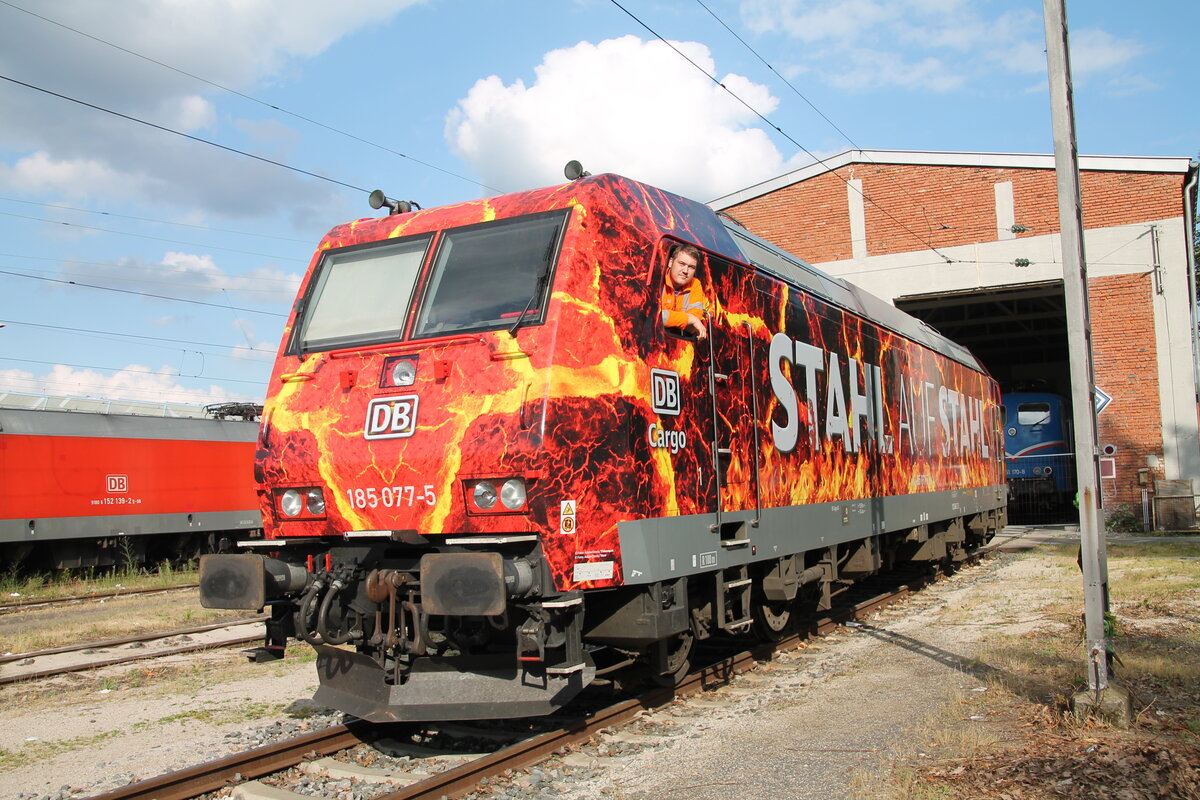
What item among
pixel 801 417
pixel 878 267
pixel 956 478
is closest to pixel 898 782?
pixel 801 417

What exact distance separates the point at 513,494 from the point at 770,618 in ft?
13.1

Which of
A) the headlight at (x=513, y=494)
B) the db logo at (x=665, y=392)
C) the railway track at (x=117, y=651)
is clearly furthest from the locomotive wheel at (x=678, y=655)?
the railway track at (x=117, y=651)

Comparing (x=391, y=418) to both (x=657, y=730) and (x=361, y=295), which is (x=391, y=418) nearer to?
(x=361, y=295)

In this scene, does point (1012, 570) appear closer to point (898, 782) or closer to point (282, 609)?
point (898, 782)

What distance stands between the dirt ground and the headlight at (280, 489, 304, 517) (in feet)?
5.07

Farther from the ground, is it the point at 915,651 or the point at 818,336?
the point at 818,336

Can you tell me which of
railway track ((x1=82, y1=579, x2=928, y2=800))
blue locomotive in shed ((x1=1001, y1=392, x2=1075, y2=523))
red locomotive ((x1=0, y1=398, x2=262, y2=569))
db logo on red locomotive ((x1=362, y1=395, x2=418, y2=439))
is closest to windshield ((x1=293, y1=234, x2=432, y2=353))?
db logo on red locomotive ((x1=362, y1=395, x2=418, y2=439))

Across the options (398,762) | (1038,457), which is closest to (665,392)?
(398,762)

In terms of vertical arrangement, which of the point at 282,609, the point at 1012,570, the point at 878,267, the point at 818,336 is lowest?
the point at 1012,570

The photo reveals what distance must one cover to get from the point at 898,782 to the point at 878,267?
19.8 meters

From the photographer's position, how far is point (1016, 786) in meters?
4.94

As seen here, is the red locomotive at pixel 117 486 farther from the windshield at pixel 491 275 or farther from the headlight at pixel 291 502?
the windshield at pixel 491 275

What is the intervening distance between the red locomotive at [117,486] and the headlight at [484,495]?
1519cm

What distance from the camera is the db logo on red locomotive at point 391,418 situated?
19.4 feet
